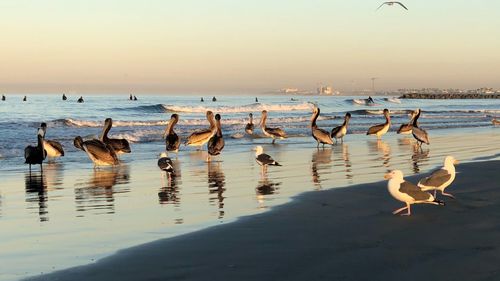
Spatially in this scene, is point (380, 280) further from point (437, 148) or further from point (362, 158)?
point (437, 148)

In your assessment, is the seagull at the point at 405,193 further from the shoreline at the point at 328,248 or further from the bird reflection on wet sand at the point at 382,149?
the bird reflection on wet sand at the point at 382,149

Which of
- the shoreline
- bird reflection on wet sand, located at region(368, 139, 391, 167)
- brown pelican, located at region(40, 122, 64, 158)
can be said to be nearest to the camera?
the shoreline

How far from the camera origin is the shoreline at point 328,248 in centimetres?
655

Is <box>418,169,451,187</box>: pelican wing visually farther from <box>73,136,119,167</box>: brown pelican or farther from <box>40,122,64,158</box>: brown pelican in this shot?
<box>40,122,64,158</box>: brown pelican

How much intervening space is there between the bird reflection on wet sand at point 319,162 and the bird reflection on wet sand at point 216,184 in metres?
1.88

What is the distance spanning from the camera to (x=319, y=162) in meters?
18.9

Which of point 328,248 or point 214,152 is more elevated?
point 214,152

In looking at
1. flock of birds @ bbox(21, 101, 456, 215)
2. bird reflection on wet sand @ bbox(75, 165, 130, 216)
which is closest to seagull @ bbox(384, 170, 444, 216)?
flock of birds @ bbox(21, 101, 456, 215)

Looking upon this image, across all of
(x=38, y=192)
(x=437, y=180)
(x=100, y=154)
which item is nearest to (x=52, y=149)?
(x=100, y=154)

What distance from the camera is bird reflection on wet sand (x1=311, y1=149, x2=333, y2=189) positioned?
14.9m

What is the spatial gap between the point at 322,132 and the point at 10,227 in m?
16.8

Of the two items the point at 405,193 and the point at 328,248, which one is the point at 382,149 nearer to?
the point at 405,193

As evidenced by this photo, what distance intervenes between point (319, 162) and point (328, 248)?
11407mm

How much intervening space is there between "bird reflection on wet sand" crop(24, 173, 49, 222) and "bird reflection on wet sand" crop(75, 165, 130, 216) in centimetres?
52
